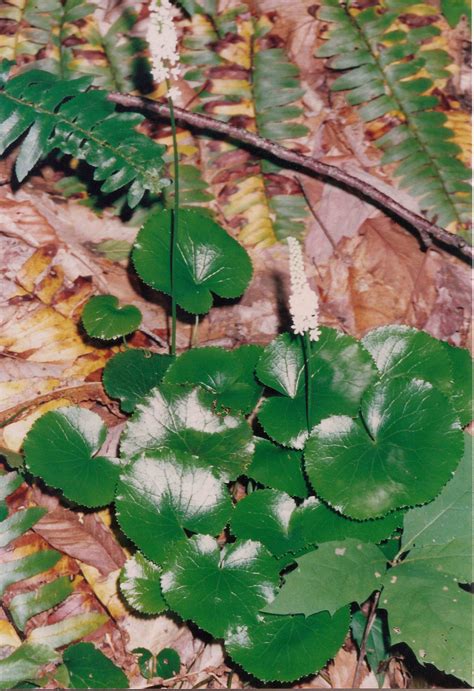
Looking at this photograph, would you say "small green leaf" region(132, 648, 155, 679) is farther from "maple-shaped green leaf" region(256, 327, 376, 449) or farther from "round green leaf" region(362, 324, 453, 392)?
"round green leaf" region(362, 324, 453, 392)

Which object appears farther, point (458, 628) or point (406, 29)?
point (406, 29)

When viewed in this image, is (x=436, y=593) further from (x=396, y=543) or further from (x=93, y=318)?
(x=93, y=318)

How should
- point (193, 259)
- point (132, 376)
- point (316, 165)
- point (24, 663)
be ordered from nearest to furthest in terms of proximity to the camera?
point (24, 663) < point (132, 376) < point (193, 259) < point (316, 165)

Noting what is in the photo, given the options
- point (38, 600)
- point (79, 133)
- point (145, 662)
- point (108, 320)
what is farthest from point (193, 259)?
point (145, 662)

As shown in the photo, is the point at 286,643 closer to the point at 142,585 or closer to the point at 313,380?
the point at 142,585

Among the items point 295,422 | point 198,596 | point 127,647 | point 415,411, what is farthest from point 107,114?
point 127,647
